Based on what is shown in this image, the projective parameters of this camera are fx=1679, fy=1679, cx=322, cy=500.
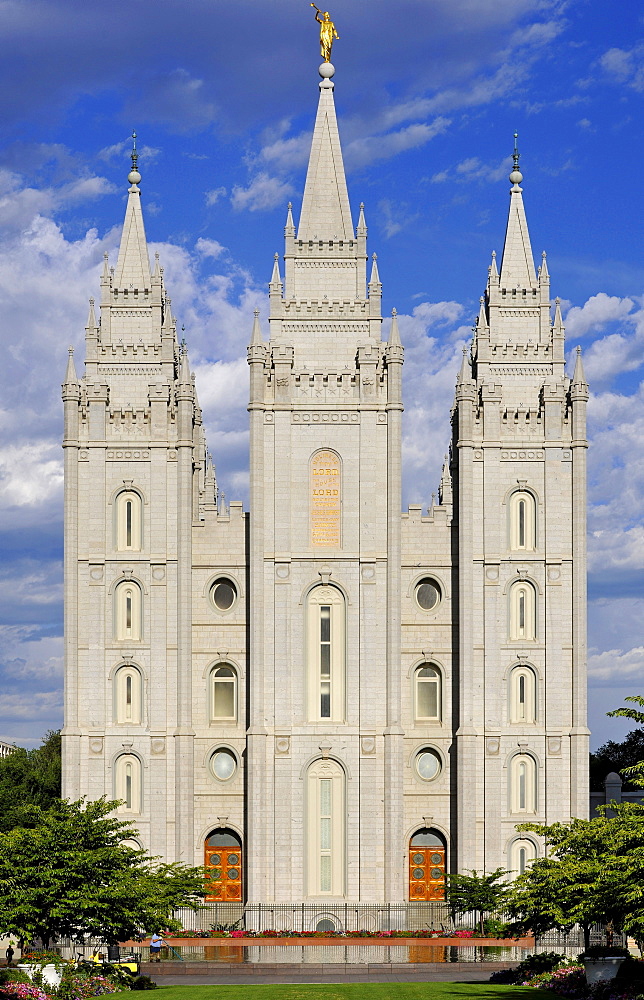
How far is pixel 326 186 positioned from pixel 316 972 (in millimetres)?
32024

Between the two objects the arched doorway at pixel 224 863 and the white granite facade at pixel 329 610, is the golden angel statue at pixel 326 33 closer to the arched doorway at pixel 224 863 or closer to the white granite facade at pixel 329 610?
the white granite facade at pixel 329 610

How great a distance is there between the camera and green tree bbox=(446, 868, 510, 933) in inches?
2359

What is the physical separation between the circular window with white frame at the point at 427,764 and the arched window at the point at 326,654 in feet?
12.2

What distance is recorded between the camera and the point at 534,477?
66688mm

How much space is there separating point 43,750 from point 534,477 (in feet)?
180

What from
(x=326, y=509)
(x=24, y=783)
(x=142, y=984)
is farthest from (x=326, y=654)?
(x=24, y=783)

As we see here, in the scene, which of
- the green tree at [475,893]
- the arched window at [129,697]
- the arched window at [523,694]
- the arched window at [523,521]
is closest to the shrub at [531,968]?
the green tree at [475,893]

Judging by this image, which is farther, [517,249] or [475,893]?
[517,249]

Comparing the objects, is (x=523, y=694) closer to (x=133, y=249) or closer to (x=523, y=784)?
(x=523, y=784)

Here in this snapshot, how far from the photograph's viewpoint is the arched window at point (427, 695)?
66.6 meters

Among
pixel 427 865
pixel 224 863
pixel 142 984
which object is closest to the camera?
pixel 142 984

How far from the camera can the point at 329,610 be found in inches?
2586

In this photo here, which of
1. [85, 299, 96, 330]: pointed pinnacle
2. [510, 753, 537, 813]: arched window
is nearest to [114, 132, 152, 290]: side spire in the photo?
[85, 299, 96, 330]: pointed pinnacle

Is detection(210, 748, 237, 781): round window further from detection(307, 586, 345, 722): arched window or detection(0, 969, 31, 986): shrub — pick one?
detection(0, 969, 31, 986): shrub
